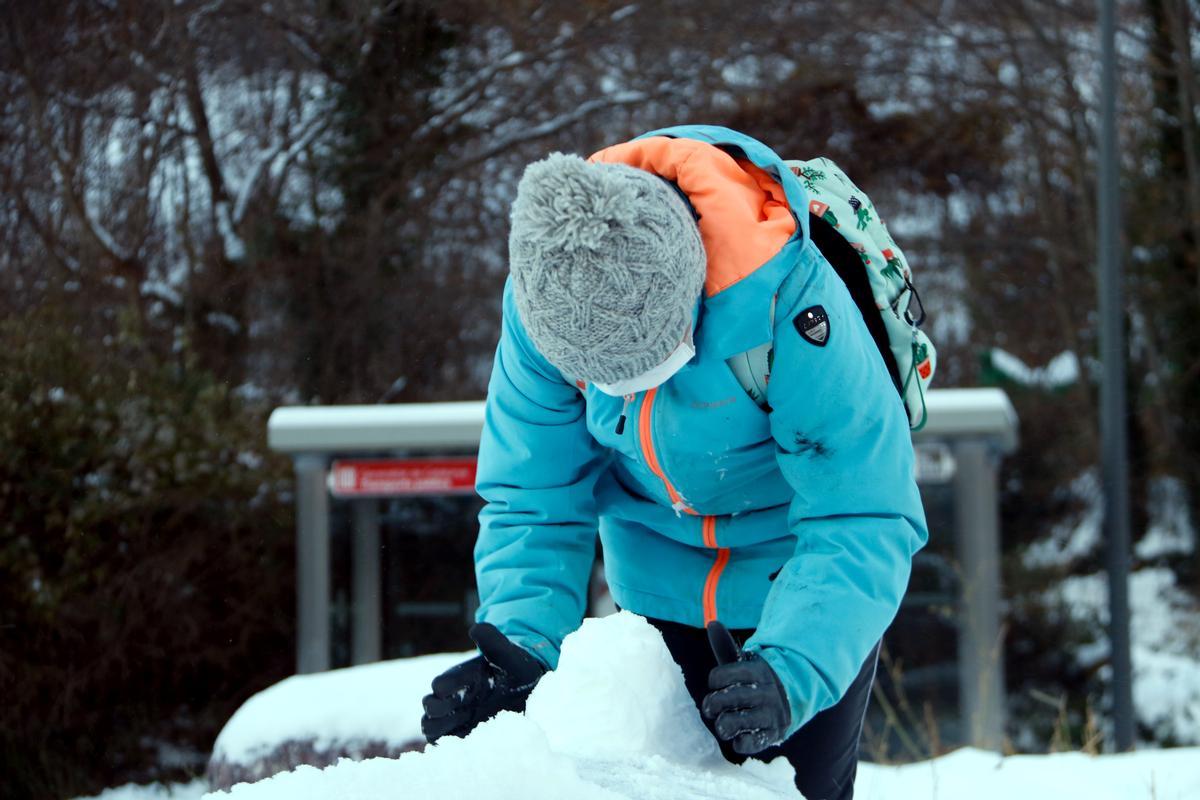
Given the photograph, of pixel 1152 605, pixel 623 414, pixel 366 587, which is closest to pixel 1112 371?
pixel 366 587

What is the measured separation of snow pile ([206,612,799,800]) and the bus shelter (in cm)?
393

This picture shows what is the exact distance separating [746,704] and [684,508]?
1.54 feet

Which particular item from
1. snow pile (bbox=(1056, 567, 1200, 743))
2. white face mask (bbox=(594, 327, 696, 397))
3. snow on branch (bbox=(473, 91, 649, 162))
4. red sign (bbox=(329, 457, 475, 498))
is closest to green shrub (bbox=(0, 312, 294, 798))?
red sign (bbox=(329, 457, 475, 498))

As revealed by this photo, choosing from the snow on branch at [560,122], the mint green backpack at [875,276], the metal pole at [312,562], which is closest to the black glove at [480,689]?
the mint green backpack at [875,276]

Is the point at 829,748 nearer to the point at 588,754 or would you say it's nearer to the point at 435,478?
the point at 588,754

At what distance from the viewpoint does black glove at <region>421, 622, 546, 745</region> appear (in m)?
1.71

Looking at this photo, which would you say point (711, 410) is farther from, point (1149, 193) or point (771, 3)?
point (1149, 193)

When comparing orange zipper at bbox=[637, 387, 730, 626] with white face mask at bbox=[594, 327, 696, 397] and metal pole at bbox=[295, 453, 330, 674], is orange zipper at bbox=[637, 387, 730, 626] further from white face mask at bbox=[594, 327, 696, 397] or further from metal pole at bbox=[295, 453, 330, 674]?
metal pole at bbox=[295, 453, 330, 674]

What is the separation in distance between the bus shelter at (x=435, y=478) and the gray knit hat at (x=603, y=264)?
394 centimetres

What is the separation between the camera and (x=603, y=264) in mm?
1469

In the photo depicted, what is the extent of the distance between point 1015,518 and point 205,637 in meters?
6.10

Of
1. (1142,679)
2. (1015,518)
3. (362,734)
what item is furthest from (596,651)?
(1015,518)

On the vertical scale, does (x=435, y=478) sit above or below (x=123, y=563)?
above

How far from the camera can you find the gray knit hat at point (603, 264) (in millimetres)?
1472
